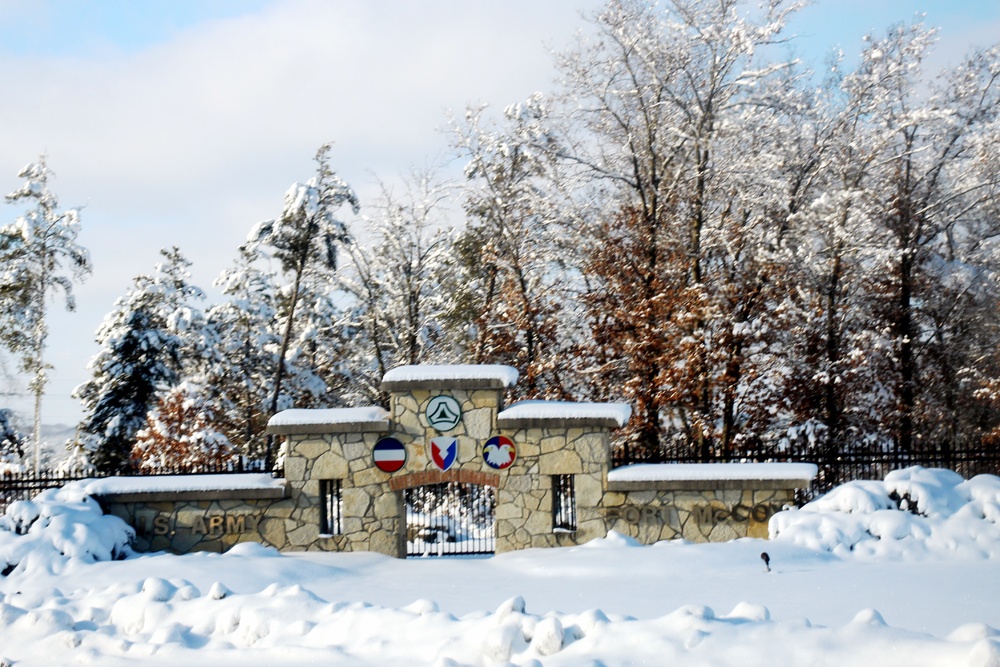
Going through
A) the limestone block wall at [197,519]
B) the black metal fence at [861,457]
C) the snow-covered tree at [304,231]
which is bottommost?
the limestone block wall at [197,519]

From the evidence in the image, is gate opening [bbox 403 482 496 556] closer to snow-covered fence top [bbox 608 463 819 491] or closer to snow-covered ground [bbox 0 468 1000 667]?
snow-covered fence top [bbox 608 463 819 491]

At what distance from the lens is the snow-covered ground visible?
22.6 ft

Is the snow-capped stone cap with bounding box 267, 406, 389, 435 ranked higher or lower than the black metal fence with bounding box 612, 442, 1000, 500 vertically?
higher

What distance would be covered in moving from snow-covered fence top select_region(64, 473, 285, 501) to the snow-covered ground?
1.54ft

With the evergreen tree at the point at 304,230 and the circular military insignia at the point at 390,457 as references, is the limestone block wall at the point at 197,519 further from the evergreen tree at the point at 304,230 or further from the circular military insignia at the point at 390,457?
the evergreen tree at the point at 304,230

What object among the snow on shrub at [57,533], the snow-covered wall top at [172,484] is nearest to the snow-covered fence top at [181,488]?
the snow-covered wall top at [172,484]

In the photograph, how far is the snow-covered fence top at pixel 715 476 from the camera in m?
14.8

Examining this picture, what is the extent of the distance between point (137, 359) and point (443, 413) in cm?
1712

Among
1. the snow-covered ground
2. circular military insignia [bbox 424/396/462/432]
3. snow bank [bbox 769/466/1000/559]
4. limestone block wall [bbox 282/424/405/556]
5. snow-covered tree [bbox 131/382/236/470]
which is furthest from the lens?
snow-covered tree [bbox 131/382/236/470]

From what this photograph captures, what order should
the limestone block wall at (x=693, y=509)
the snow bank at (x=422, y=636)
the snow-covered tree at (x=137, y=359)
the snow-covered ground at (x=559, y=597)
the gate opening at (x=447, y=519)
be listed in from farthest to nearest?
the snow-covered tree at (x=137, y=359) → the gate opening at (x=447, y=519) → the limestone block wall at (x=693, y=509) → the snow-covered ground at (x=559, y=597) → the snow bank at (x=422, y=636)

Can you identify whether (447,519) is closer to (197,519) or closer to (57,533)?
(197,519)

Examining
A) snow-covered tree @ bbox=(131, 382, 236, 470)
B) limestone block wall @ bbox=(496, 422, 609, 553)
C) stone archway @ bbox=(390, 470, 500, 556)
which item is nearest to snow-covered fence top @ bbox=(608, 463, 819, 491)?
limestone block wall @ bbox=(496, 422, 609, 553)

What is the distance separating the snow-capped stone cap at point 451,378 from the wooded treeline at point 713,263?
24.3ft

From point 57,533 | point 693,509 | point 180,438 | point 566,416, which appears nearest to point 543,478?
point 566,416
